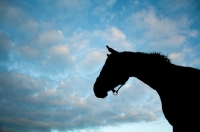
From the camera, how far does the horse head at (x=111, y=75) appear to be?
5.36 metres

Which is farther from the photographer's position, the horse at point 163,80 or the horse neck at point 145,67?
the horse neck at point 145,67

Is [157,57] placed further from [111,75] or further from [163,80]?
[111,75]

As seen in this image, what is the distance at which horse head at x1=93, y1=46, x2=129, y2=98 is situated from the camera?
17.6 feet

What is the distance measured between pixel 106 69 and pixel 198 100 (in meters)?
2.99

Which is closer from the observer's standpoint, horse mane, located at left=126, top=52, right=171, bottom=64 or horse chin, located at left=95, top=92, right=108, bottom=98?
horse mane, located at left=126, top=52, right=171, bottom=64

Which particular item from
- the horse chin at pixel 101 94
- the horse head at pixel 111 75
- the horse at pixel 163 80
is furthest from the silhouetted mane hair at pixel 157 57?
the horse chin at pixel 101 94

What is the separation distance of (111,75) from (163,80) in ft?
5.85

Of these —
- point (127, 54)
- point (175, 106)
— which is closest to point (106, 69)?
point (127, 54)

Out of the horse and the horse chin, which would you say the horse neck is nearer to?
the horse

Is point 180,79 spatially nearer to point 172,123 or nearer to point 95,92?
point 172,123

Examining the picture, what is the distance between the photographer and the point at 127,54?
5340mm

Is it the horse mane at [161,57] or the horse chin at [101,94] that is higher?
the horse mane at [161,57]

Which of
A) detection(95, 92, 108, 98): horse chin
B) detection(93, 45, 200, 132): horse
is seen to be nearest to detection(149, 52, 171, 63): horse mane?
detection(93, 45, 200, 132): horse

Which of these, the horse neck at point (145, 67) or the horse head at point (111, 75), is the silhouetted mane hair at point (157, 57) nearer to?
the horse neck at point (145, 67)
